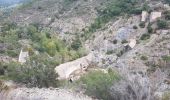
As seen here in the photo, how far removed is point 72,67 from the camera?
59094mm

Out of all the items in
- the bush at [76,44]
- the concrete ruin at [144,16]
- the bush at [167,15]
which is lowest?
the bush at [76,44]

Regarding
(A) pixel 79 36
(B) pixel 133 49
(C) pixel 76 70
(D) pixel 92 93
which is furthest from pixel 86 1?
(D) pixel 92 93

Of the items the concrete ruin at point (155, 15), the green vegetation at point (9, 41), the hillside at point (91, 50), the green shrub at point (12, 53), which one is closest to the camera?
the hillside at point (91, 50)

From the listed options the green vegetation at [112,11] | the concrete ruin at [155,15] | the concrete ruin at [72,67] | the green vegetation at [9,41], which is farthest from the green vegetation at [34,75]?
the green vegetation at [112,11]

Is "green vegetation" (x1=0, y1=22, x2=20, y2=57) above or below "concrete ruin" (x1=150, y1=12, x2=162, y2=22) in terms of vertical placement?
above

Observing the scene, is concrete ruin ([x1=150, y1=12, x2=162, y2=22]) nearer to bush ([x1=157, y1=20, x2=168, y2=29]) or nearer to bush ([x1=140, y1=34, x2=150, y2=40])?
bush ([x1=157, y1=20, x2=168, y2=29])

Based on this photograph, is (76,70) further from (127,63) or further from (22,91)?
(22,91)

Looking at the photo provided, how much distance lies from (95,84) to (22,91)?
6.47 m

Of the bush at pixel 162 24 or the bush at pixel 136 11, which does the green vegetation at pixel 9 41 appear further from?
the bush at pixel 162 24

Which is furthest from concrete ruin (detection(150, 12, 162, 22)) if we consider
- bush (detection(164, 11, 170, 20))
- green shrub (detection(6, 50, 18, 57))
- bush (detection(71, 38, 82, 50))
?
green shrub (detection(6, 50, 18, 57))

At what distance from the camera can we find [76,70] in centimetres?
5900

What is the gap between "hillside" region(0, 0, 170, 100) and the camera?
3347cm

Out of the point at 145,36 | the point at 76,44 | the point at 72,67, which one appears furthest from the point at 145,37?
the point at 72,67

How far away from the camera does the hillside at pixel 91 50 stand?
110 feet
